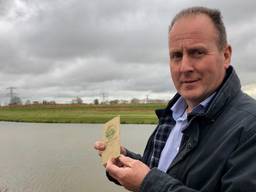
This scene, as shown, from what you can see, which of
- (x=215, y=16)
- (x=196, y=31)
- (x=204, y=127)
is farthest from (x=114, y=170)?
(x=215, y=16)

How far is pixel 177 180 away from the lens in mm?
2410

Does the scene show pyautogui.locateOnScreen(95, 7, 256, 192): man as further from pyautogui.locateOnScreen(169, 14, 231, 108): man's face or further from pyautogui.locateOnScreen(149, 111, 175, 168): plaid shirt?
pyautogui.locateOnScreen(149, 111, 175, 168): plaid shirt

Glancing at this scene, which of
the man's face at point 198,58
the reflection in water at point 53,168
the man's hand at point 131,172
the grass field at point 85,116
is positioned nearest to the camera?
the man's hand at point 131,172

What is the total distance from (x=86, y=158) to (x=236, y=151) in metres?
19.2

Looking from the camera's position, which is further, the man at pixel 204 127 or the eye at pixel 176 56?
the eye at pixel 176 56

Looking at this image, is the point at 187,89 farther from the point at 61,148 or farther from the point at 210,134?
the point at 61,148

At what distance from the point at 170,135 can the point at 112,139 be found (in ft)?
1.42

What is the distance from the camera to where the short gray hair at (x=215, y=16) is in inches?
106

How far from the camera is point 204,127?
8.36ft

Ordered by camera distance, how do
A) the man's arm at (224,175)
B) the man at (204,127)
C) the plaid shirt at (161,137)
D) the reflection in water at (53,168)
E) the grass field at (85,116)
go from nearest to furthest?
the man's arm at (224,175)
the man at (204,127)
the plaid shirt at (161,137)
the reflection in water at (53,168)
the grass field at (85,116)

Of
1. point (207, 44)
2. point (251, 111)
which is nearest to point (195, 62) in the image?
point (207, 44)

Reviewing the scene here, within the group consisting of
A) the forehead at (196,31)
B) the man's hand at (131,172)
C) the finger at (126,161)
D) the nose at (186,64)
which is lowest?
the man's hand at (131,172)

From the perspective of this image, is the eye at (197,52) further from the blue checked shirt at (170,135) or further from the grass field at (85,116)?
the grass field at (85,116)

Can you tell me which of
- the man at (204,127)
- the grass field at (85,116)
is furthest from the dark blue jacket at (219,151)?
the grass field at (85,116)
